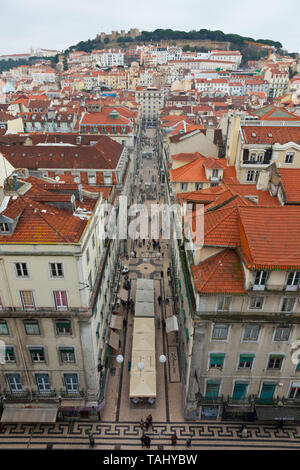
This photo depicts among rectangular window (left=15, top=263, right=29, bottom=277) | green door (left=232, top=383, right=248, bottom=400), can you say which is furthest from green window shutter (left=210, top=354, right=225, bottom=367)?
rectangular window (left=15, top=263, right=29, bottom=277)

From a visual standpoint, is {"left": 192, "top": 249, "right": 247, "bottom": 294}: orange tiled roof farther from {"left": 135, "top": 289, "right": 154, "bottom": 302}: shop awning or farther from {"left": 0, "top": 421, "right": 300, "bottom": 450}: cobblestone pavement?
{"left": 135, "top": 289, "right": 154, "bottom": 302}: shop awning

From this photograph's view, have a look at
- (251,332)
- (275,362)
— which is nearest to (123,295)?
(251,332)

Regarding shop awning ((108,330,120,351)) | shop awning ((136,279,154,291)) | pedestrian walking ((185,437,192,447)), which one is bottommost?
pedestrian walking ((185,437,192,447))

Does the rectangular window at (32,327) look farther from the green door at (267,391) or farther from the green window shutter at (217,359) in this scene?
the green door at (267,391)

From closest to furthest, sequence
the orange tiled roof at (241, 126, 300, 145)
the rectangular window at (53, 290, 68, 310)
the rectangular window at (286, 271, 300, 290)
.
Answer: the rectangular window at (286, 271, 300, 290) < the rectangular window at (53, 290, 68, 310) < the orange tiled roof at (241, 126, 300, 145)

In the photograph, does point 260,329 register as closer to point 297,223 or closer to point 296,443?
point 297,223
